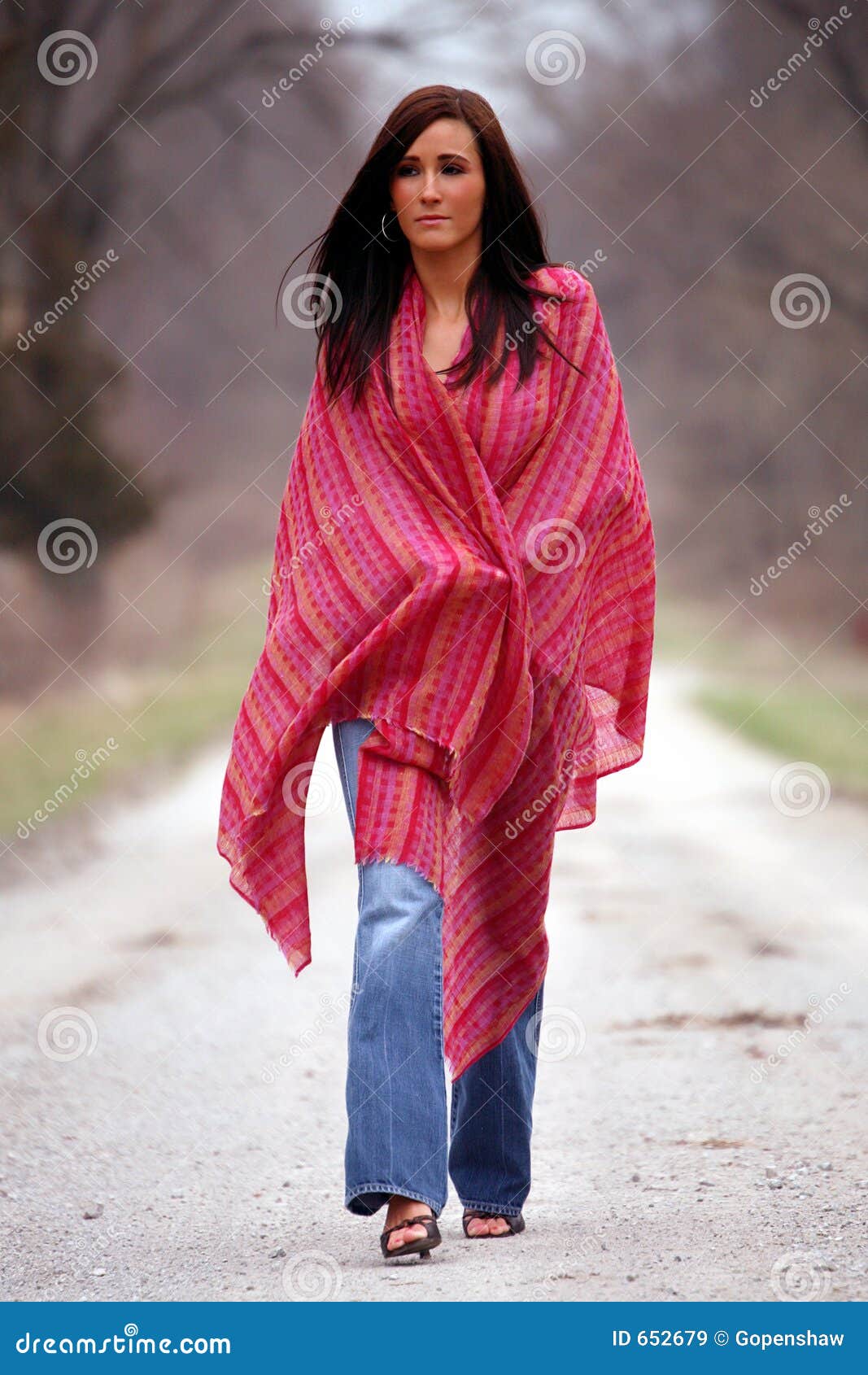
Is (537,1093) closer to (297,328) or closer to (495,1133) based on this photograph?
(495,1133)

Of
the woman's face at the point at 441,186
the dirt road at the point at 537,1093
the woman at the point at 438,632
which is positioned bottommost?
the dirt road at the point at 537,1093

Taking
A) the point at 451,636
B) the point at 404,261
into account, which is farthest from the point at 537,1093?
the point at 404,261

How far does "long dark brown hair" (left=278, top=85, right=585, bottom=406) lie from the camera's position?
248 cm

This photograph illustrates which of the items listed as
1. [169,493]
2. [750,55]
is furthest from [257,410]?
[169,493]

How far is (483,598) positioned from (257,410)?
19.7 m

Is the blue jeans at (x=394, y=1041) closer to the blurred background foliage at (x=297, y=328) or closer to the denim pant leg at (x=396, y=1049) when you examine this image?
the denim pant leg at (x=396, y=1049)

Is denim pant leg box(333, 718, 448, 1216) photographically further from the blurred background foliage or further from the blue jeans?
the blurred background foliage

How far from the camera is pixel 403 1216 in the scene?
2285 mm

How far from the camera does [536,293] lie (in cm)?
253

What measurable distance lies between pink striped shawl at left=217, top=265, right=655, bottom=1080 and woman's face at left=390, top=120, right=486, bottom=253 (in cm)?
9

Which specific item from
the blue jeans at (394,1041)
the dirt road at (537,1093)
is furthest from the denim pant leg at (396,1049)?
the dirt road at (537,1093)

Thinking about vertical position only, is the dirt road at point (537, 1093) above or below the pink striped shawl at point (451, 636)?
below

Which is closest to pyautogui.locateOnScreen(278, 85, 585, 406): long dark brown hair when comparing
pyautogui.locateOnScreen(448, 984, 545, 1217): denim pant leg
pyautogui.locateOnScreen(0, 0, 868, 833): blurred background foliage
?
pyautogui.locateOnScreen(448, 984, 545, 1217): denim pant leg

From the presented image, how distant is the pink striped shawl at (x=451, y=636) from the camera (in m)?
2.41
